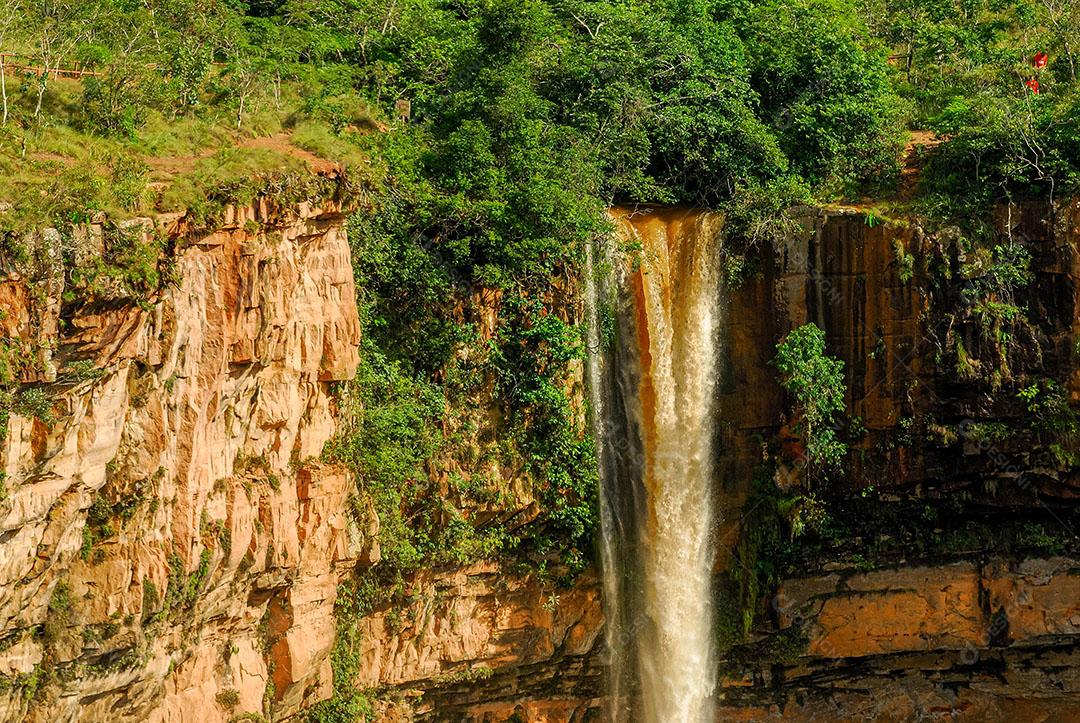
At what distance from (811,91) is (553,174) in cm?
460

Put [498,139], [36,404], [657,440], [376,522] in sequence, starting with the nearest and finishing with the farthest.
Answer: [36,404] → [376,522] → [498,139] → [657,440]

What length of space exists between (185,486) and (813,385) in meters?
8.48

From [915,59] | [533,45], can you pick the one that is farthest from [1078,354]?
[533,45]

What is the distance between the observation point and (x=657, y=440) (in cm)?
1861

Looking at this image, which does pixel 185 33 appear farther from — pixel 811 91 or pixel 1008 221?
pixel 1008 221

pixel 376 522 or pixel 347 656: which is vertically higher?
pixel 376 522

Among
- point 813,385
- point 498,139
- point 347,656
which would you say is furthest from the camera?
point 498,139

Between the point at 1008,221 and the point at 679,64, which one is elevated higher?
the point at 679,64

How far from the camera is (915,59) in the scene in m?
22.5

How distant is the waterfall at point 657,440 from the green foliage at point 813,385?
1.13 metres

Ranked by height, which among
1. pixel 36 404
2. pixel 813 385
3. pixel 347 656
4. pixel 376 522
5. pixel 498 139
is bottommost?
pixel 347 656

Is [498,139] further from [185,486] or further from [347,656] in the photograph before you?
[347,656]

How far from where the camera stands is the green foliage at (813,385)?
58.9 ft

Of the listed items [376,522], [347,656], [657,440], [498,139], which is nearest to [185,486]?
[376,522]
